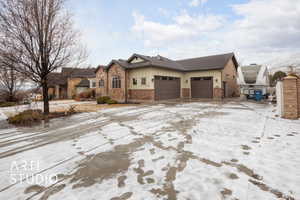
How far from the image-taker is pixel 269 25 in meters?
14.0

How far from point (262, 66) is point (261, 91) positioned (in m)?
2.55

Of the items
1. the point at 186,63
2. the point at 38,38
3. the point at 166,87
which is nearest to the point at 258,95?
the point at 166,87

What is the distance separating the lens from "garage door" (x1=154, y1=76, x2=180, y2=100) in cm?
1398

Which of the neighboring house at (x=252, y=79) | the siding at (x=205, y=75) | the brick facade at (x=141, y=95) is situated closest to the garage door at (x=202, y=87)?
the siding at (x=205, y=75)

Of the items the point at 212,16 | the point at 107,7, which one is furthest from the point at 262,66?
the point at 107,7

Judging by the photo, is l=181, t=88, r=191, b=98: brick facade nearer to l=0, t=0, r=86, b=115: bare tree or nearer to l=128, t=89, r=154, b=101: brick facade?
l=128, t=89, r=154, b=101: brick facade

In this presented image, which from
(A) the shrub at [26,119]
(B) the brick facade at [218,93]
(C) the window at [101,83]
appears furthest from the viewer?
(C) the window at [101,83]

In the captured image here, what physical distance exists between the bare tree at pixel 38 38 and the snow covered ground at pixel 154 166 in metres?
3.81

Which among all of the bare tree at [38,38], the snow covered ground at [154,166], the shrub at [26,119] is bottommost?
the snow covered ground at [154,166]

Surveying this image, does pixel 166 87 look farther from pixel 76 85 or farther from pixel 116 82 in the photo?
pixel 76 85

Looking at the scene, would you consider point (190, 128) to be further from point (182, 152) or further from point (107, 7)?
point (107, 7)

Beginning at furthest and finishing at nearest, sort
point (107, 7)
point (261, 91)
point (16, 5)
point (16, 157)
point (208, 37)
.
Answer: point (208, 37), point (261, 91), point (107, 7), point (16, 5), point (16, 157)

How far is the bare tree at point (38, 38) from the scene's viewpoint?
598cm

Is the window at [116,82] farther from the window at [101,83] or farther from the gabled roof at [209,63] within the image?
the gabled roof at [209,63]
